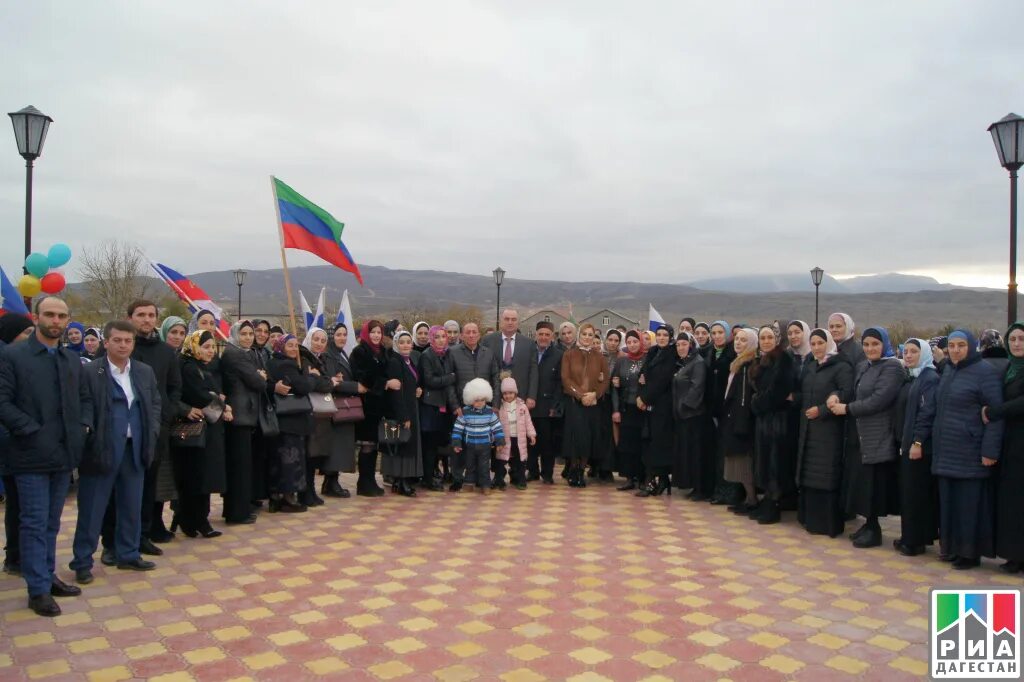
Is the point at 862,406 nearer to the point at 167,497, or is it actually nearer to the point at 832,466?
the point at 832,466

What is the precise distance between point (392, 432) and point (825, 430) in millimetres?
4402

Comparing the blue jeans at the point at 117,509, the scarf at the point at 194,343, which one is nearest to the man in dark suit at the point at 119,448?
the blue jeans at the point at 117,509

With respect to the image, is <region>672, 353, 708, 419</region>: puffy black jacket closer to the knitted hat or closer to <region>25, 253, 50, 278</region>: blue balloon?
the knitted hat

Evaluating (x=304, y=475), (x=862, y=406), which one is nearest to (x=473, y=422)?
(x=304, y=475)

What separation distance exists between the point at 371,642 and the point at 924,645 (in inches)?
124

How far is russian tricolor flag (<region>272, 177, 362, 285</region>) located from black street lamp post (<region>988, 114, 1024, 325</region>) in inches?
318

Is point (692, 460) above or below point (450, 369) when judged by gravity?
below

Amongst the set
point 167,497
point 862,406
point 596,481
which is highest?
point 862,406

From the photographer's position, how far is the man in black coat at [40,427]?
14.4ft

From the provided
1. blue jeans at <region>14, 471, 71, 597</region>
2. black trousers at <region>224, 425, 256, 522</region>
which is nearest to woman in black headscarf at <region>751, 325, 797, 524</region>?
black trousers at <region>224, 425, 256, 522</region>

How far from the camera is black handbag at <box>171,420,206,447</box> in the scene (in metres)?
5.90

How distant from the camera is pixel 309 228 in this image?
8.30 meters

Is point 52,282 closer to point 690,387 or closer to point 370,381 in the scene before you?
point 370,381

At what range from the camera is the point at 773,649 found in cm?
398
